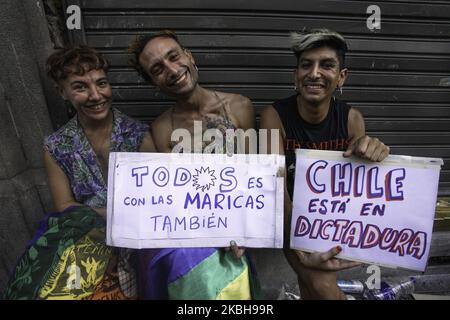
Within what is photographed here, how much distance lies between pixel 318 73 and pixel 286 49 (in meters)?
0.77

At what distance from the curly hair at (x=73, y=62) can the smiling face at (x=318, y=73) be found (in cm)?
141

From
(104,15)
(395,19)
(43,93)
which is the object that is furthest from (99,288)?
(395,19)

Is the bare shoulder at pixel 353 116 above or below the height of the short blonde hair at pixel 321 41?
below

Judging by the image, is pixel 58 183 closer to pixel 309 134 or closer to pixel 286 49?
pixel 309 134

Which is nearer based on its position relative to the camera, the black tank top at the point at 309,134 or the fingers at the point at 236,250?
the fingers at the point at 236,250

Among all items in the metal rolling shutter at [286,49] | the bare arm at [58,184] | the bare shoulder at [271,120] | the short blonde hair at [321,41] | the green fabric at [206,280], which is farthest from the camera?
the metal rolling shutter at [286,49]

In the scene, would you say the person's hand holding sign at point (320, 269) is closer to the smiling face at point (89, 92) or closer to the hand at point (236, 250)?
the hand at point (236, 250)

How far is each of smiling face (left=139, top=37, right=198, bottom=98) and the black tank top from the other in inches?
28.8

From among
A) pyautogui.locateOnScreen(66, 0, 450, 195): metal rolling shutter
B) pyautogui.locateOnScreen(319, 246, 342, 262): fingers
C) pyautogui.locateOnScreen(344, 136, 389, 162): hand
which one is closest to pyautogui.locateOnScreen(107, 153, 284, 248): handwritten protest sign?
pyautogui.locateOnScreen(319, 246, 342, 262): fingers

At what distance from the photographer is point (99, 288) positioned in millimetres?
1946

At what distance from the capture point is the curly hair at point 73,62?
2.18 m

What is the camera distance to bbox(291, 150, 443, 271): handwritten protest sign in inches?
69.5

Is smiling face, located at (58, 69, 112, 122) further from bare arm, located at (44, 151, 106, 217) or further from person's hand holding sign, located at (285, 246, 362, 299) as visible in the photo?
person's hand holding sign, located at (285, 246, 362, 299)

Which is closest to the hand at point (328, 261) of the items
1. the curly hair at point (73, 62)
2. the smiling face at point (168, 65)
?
the smiling face at point (168, 65)
